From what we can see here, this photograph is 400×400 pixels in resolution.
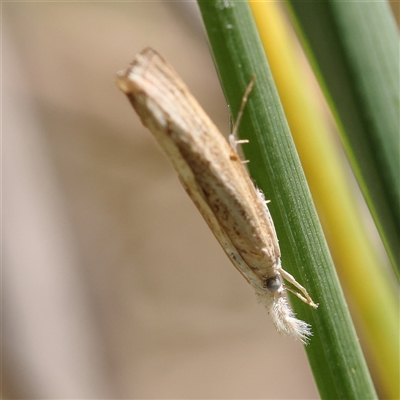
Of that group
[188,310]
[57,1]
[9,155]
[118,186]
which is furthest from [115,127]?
[188,310]

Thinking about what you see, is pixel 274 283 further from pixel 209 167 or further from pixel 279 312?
pixel 209 167

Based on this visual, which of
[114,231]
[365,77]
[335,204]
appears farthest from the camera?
[114,231]

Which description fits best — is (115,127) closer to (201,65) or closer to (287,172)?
(201,65)

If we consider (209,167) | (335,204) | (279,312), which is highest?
(209,167)

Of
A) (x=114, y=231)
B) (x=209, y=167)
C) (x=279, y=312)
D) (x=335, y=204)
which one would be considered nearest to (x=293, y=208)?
(x=209, y=167)

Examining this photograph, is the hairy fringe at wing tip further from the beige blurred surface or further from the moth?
the beige blurred surface

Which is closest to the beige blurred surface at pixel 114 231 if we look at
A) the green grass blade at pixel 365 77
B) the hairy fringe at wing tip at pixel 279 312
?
the hairy fringe at wing tip at pixel 279 312

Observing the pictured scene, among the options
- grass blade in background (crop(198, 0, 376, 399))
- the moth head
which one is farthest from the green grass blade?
the moth head
